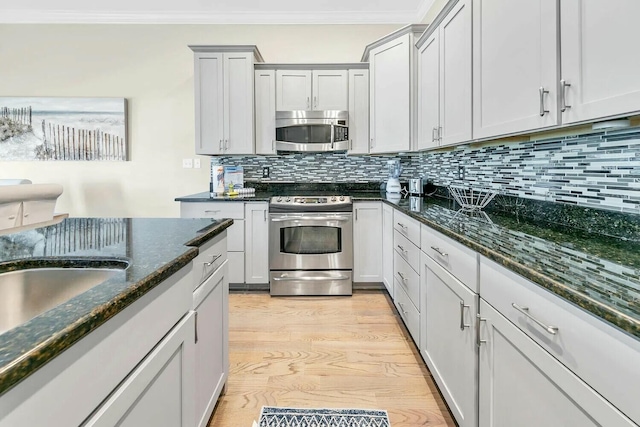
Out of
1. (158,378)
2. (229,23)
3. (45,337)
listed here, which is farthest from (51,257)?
(229,23)

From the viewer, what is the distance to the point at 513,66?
1529mm

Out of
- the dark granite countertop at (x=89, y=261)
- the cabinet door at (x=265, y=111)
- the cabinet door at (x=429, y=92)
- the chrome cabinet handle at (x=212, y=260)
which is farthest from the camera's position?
the cabinet door at (x=265, y=111)

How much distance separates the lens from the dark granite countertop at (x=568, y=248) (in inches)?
27.6

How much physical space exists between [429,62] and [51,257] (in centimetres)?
266

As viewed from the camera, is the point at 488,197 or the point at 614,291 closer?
the point at 614,291

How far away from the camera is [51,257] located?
1.01m

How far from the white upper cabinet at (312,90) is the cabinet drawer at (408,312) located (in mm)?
1937

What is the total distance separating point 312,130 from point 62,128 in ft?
9.30

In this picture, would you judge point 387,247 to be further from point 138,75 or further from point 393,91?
point 138,75

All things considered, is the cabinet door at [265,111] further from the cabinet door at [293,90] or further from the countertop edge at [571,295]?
the countertop edge at [571,295]

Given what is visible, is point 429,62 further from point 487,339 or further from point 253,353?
point 253,353

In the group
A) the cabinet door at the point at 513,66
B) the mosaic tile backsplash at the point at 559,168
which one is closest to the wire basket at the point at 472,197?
the mosaic tile backsplash at the point at 559,168

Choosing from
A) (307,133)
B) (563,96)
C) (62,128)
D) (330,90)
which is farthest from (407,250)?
(62,128)

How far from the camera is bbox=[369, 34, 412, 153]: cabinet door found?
3.14 m
